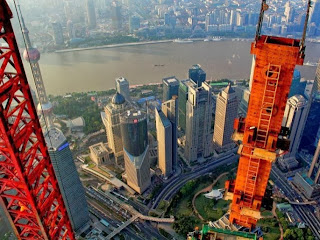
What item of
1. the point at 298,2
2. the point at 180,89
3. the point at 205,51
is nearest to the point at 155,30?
the point at 205,51

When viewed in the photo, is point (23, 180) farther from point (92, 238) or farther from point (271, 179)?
point (271, 179)

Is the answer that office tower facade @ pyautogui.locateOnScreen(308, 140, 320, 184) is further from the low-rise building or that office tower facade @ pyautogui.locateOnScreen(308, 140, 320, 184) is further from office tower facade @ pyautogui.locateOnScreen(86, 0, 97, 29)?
office tower facade @ pyautogui.locateOnScreen(86, 0, 97, 29)

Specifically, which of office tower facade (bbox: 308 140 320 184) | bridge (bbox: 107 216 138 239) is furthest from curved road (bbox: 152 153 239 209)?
office tower facade (bbox: 308 140 320 184)

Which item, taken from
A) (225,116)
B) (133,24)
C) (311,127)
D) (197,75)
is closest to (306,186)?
(311,127)

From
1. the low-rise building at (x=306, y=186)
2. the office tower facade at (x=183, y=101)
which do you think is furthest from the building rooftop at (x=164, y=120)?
the low-rise building at (x=306, y=186)

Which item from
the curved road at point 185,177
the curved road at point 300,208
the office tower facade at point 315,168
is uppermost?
the office tower facade at point 315,168

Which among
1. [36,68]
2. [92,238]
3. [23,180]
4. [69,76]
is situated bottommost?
[92,238]

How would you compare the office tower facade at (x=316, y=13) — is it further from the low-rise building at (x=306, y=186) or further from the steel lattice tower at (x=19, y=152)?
the steel lattice tower at (x=19, y=152)
